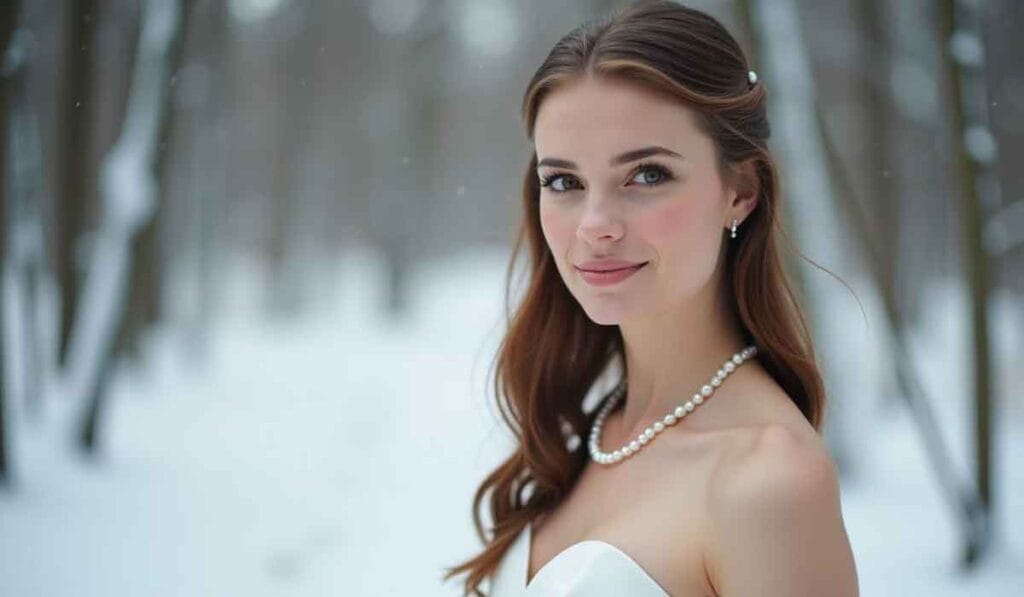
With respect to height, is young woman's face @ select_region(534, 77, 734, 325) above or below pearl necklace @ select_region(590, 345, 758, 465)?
above

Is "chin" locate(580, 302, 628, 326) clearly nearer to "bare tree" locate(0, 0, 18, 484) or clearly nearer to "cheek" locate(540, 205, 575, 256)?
"cheek" locate(540, 205, 575, 256)

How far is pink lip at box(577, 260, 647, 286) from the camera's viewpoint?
97 cm

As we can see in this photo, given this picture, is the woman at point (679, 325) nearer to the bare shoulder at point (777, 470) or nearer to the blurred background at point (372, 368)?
the bare shoulder at point (777, 470)

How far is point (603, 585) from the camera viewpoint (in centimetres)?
92

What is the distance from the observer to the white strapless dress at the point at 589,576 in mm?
905

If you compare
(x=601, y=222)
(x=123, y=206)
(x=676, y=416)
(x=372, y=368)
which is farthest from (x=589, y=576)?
(x=372, y=368)

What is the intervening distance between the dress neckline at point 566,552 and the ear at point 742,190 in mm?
375

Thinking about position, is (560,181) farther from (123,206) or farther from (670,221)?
(123,206)

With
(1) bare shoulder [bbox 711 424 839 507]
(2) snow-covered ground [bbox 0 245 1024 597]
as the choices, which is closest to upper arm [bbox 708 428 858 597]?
(1) bare shoulder [bbox 711 424 839 507]

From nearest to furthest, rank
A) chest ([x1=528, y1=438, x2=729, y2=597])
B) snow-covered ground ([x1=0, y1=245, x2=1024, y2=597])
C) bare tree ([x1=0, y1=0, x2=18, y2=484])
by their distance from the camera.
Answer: chest ([x1=528, y1=438, x2=729, y2=597])
snow-covered ground ([x1=0, y1=245, x2=1024, y2=597])
bare tree ([x1=0, y1=0, x2=18, y2=484])

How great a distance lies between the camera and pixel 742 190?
41.0 inches

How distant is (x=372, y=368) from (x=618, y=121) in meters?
5.25

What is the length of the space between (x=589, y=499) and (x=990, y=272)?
1677mm

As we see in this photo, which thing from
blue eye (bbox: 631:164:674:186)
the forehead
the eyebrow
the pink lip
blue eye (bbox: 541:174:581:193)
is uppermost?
the forehead
